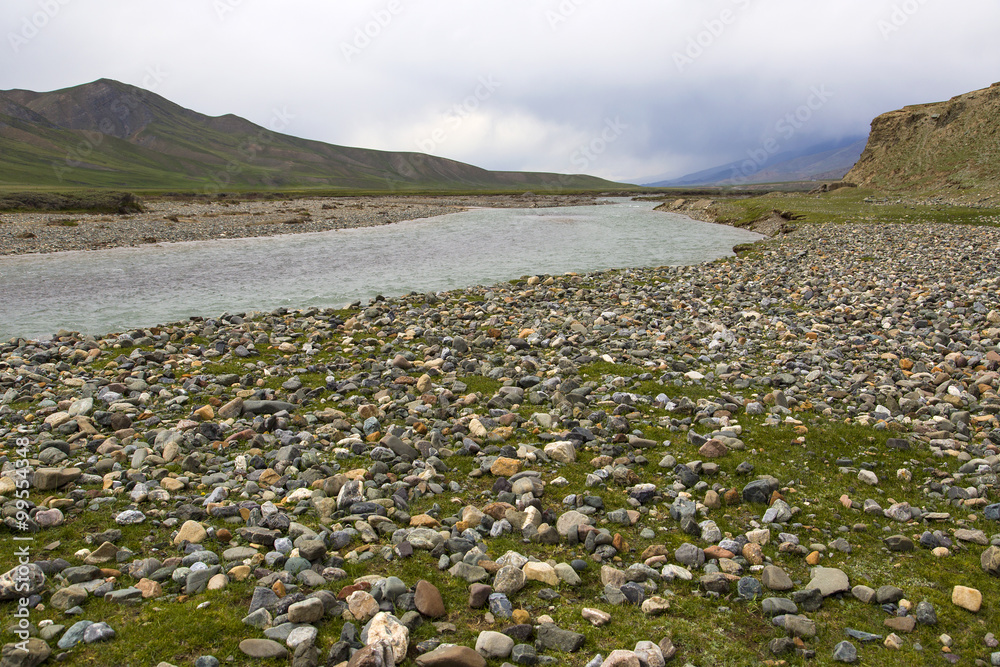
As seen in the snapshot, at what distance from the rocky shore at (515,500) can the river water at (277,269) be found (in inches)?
371

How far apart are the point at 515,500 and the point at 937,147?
107826 millimetres

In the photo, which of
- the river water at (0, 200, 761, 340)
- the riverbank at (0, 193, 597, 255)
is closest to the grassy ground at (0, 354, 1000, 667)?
the river water at (0, 200, 761, 340)

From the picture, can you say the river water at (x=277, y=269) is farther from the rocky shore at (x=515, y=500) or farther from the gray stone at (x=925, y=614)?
the gray stone at (x=925, y=614)

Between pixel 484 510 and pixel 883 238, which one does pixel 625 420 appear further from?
pixel 883 238

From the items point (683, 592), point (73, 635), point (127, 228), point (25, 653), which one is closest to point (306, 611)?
point (73, 635)

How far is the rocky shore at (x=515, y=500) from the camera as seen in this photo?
5012 mm

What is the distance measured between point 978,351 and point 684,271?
1700 cm

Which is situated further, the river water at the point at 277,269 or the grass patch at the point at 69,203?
the grass patch at the point at 69,203

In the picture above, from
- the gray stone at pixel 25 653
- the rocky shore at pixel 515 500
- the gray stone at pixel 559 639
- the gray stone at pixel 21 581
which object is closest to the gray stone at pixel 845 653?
the rocky shore at pixel 515 500

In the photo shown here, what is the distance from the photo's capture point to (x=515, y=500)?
24.2 feet

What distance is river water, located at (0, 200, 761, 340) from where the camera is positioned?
76.9 ft

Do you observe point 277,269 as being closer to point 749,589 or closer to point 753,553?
point 753,553

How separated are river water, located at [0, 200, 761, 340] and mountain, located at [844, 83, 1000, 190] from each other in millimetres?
39171

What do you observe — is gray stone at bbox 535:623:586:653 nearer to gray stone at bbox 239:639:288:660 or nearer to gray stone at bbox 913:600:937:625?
gray stone at bbox 239:639:288:660
